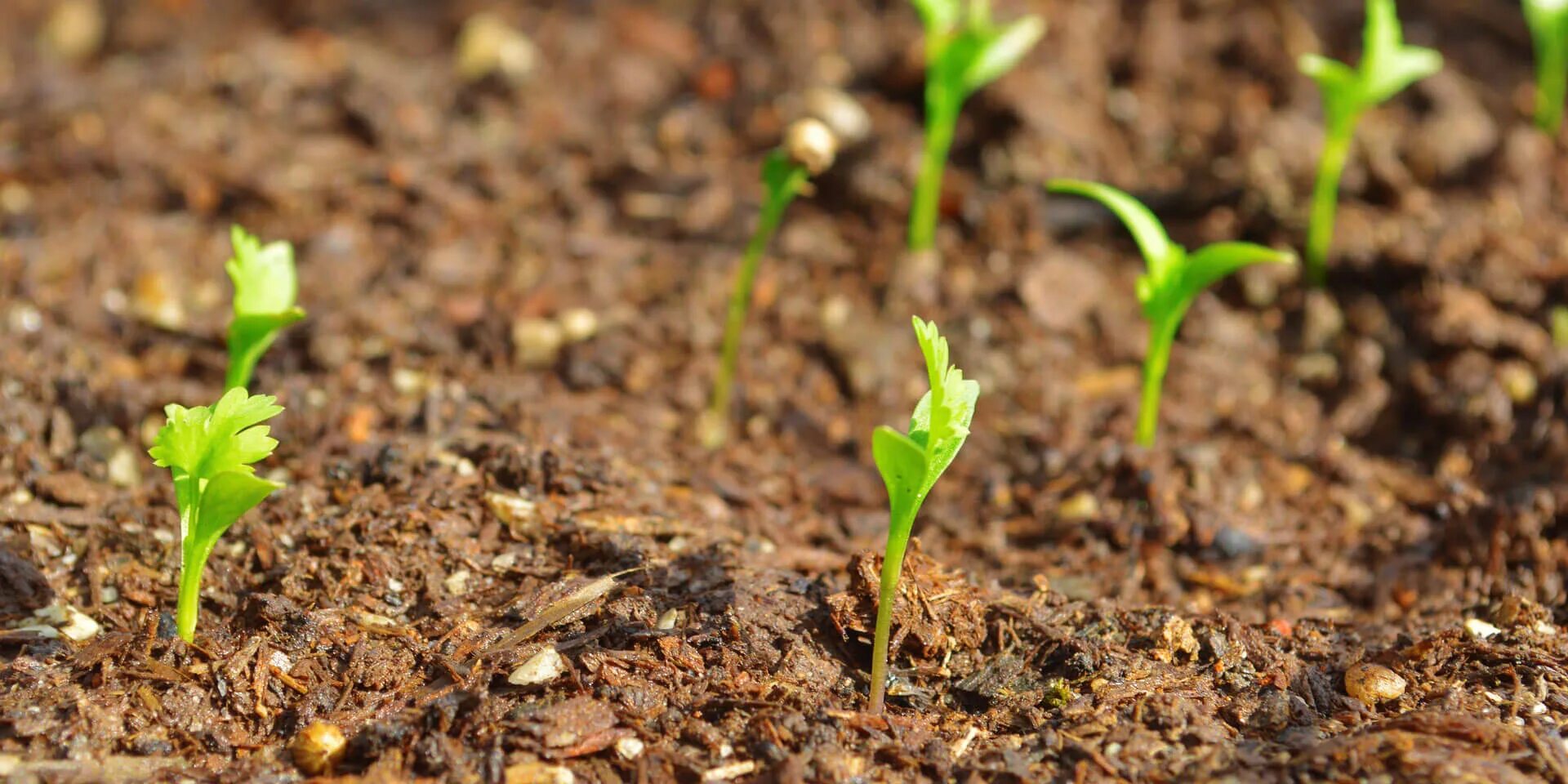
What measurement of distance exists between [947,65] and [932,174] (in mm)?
258

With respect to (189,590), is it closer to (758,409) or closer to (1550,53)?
(758,409)

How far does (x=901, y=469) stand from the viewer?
147 cm

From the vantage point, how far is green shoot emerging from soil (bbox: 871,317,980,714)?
1439mm

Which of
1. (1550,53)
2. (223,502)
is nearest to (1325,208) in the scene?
(1550,53)

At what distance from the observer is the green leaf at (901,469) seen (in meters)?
1.41

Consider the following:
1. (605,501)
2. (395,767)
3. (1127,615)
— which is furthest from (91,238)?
(1127,615)

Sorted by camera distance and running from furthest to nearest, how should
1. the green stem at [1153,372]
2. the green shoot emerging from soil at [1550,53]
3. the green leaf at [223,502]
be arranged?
1. the green shoot emerging from soil at [1550,53]
2. the green stem at [1153,372]
3. the green leaf at [223,502]

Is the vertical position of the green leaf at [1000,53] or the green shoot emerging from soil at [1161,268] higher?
→ the green leaf at [1000,53]

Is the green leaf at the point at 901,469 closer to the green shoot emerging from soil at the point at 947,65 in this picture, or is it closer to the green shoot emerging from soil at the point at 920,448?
the green shoot emerging from soil at the point at 920,448

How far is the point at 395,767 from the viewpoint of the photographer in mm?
1484

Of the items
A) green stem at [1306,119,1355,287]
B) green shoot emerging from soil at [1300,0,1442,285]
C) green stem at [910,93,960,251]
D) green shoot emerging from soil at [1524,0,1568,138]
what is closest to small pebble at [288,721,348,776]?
green stem at [910,93,960,251]

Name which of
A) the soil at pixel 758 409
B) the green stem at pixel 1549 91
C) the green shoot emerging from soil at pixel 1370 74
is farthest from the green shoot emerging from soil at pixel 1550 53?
the green shoot emerging from soil at pixel 1370 74

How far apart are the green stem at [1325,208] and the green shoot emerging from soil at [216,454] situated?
208cm

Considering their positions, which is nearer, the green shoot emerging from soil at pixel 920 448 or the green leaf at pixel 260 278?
the green shoot emerging from soil at pixel 920 448
